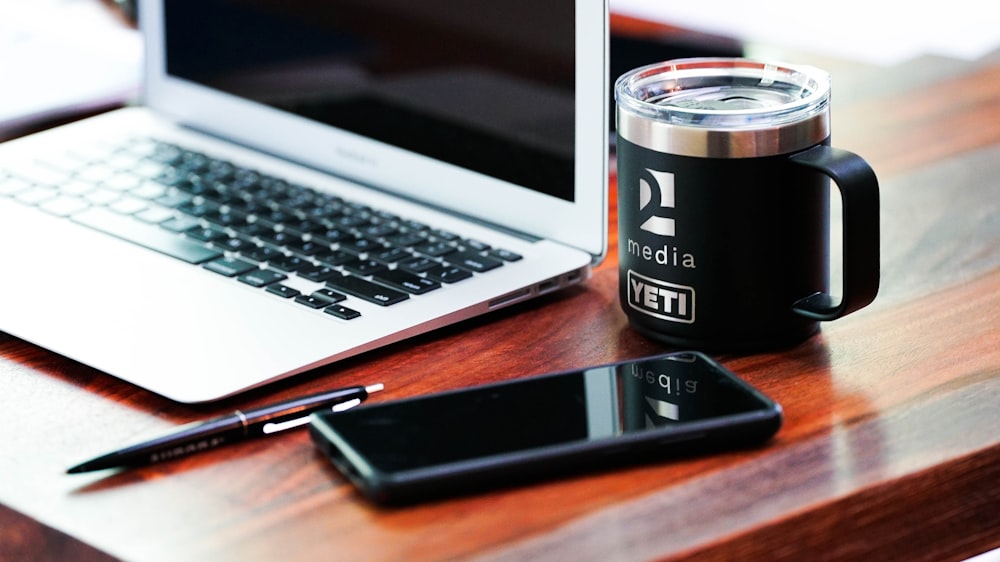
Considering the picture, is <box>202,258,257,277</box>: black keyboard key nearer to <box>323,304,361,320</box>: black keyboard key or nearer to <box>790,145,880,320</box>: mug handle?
<box>323,304,361,320</box>: black keyboard key

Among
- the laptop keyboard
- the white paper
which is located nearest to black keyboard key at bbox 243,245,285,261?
the laptop keyboard

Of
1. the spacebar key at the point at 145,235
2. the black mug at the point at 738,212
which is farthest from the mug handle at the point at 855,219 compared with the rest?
the spacebar key at the point at 145,235

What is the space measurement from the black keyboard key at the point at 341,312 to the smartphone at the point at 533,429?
0.43ft

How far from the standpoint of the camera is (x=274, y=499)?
0.60 meters

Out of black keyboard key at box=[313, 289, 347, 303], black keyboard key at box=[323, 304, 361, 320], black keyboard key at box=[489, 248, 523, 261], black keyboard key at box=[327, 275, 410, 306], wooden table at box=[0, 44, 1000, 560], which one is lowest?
wooden table at box=[0, 44, 1000, 560]

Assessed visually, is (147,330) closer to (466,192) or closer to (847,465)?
(466,192)

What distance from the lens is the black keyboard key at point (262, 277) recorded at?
0.83 m

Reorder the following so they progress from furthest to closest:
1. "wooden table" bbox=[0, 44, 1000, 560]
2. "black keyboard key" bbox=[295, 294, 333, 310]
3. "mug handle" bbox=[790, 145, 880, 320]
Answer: "black keyboard key" bbox=[295, 294, 333, 310] < "mug handle" bbox=[790, 145, 880, 320] < "wooden table" bbox=[0, 44, 1000, 560]

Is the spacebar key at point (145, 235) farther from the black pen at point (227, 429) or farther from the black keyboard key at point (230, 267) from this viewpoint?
the black pen at point (227, 429)

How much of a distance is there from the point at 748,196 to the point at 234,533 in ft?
1.08

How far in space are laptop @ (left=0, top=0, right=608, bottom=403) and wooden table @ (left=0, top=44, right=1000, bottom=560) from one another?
0.09 feet

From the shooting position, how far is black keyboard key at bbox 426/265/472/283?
32.6 inches

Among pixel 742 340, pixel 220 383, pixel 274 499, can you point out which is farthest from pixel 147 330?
pixel 742 340

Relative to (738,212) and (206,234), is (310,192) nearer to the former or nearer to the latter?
(206,234)
